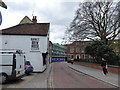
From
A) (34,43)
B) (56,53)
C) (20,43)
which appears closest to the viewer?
(20,43)

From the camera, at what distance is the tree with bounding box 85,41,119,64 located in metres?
22.1

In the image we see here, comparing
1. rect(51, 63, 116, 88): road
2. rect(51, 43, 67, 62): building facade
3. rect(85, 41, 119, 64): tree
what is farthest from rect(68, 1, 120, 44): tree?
rect(51, 43, 67, 62): building facade

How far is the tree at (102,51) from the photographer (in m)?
22.1

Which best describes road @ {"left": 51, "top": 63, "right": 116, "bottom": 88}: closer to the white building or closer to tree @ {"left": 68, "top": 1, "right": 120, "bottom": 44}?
the white building

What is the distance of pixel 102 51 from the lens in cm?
2311

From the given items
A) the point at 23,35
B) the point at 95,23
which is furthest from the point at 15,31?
the point at 95,23

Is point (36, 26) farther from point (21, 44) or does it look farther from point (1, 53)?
point (1, 53)

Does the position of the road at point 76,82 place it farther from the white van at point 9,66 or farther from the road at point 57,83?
the white van at point 9,66

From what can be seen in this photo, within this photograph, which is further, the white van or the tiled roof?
the tiled roof

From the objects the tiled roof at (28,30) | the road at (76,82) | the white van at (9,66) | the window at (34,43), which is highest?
the tiled roof at (28,30)

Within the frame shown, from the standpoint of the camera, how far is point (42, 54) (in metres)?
20.5

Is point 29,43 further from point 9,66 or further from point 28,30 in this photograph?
point 9,66

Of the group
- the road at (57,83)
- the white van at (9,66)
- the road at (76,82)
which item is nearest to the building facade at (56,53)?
the road at (76,82)

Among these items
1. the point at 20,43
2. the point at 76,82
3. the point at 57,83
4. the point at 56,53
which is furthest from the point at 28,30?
the point at 56,53
